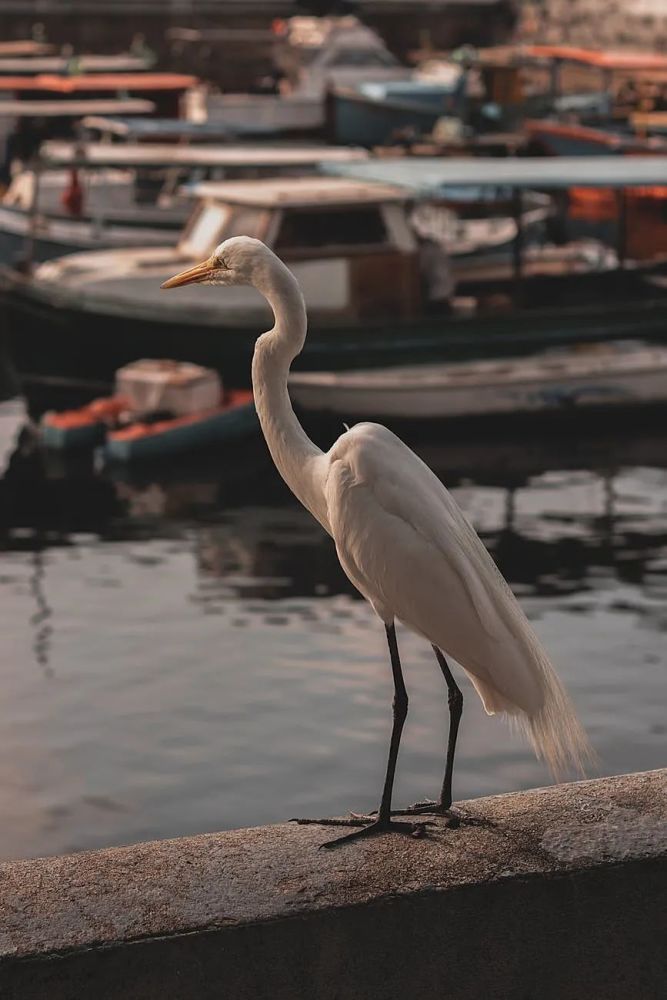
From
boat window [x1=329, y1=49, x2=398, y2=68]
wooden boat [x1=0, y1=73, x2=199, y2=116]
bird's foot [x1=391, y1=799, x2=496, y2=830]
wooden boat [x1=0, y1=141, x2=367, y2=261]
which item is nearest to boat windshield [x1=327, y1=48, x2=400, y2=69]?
boat window [x1=329, y1=49, x2=398, y2=68]

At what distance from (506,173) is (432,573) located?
47.6ft

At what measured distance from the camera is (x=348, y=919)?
3297 mm

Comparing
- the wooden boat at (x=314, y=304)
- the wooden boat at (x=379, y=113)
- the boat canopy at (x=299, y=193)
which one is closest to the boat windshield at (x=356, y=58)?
the wooden boat at (x=379, y=113)

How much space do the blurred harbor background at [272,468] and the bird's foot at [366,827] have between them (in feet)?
15.1

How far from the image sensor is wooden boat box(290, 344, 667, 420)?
16.7 m

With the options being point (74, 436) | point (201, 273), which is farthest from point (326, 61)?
point (201, 273)

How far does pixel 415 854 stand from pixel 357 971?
0.36 m

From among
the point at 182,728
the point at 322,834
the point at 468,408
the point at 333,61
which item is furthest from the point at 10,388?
the point at 333,61

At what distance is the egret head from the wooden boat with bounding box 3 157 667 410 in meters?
12.0

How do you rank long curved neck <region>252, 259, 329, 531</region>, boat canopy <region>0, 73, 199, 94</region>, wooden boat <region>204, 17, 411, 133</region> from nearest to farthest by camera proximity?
long curved neck <region>252, 259, 329, 531</region> < boat canopy <region>0, 73, 199, 94</region> < wooden boat <region>204, 17, 411, 133</region>

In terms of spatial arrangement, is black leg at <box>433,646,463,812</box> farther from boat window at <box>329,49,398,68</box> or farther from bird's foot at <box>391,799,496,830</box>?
boat window at <box>329,49,398,68</box>

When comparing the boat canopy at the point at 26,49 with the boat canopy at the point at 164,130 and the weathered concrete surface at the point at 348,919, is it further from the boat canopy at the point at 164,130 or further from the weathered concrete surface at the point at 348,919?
the weathered concrete surface at the point at 348,919

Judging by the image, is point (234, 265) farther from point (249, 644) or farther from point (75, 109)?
point (75, 109)

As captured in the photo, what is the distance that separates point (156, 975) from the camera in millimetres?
3174
